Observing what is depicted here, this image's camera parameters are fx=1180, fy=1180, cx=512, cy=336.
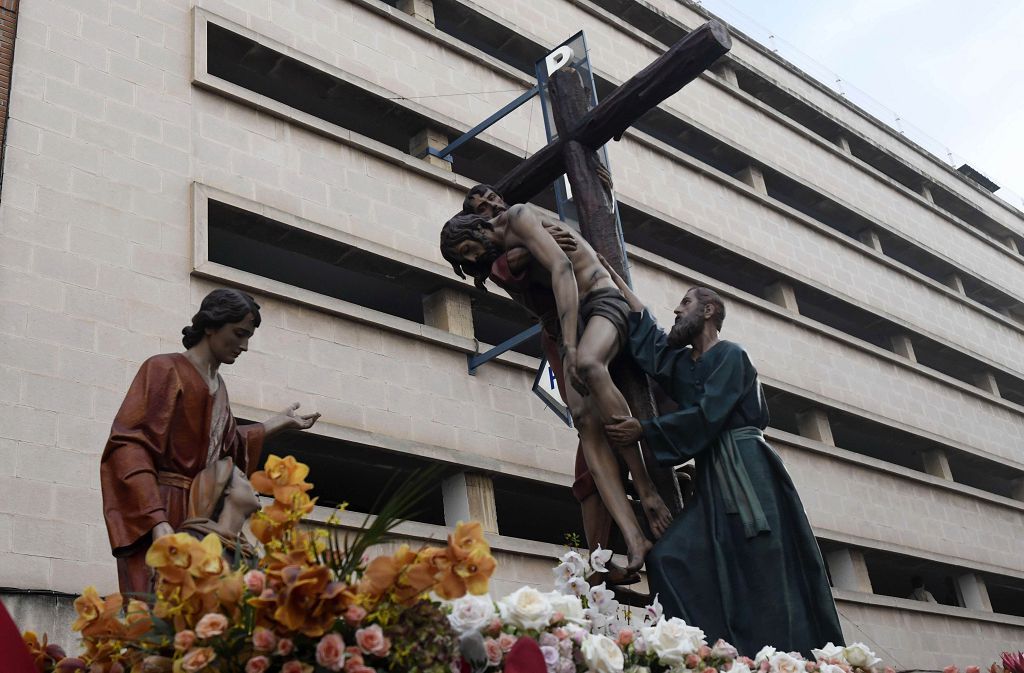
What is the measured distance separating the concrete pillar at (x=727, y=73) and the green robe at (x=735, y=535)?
2296 centimetres

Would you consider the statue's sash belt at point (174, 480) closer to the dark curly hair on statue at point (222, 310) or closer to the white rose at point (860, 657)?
the dark curly hair on statue at point (222, 310)

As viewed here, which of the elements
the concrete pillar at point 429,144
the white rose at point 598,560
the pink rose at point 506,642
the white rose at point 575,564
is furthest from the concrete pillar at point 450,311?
the pink rose at point 506,642

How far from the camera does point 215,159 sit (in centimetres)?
1564

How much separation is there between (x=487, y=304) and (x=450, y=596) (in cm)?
1509

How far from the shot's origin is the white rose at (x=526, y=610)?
12.3 feet

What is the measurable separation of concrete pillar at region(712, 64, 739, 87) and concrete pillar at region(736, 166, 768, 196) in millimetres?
2593

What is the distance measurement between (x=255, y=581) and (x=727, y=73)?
2689 cm

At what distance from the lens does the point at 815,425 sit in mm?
23531

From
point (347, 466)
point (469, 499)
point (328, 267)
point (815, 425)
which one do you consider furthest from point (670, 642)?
point (815, 425)

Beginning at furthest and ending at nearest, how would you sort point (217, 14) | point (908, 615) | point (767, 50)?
point (767, 50), point (908, 615), point (217, 14)

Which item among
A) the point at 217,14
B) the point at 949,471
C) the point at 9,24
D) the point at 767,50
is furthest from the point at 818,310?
the point at 9,24

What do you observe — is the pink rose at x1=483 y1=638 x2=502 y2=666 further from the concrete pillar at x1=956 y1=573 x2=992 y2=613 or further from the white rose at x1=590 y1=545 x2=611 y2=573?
the concrete pillar at x1=956 y1=573 x2=992 y2=613

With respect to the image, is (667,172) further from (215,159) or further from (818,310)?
(215,159)

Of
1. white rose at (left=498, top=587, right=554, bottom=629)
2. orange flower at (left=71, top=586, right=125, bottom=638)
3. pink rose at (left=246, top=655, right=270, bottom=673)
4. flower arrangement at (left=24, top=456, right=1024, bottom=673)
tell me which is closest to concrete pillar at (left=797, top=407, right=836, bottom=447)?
white rose at (left=498, top=587, right=554, bottom=629)
